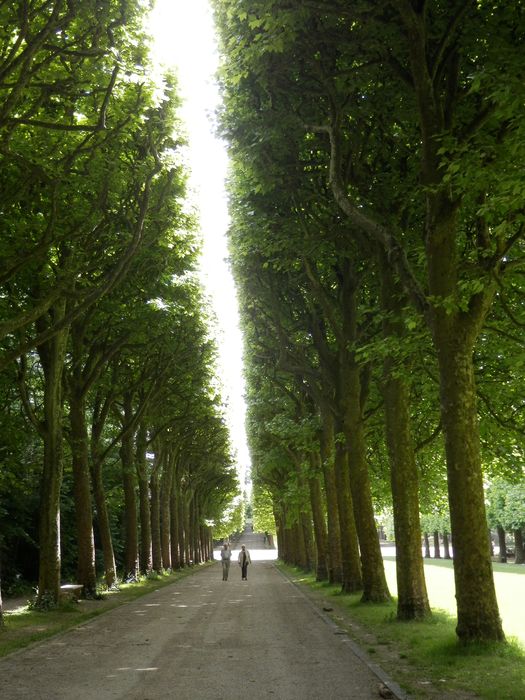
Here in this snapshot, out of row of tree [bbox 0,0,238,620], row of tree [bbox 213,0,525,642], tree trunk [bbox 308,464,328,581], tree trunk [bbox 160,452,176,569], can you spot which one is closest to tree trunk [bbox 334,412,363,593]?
row of tree [bbox 213,0,525,642]

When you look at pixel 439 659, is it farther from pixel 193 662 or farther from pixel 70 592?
pixel 70 592

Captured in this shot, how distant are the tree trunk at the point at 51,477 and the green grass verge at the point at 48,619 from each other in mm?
685

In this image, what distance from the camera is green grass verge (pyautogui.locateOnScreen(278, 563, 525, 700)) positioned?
25.2 ft

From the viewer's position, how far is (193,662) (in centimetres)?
1023

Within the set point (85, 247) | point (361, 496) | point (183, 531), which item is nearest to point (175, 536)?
point (183, 531)

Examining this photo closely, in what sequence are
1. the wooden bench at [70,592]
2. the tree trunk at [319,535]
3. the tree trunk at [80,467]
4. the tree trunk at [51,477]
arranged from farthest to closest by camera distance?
the tree trunk at [319,535] → the tree trunk at [80,467] → the wooden bench at [70,592] → the tree trunk at [51,477]

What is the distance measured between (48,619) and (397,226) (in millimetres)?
12296

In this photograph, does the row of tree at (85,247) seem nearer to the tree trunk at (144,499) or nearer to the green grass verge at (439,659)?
the tree trunk at (144,499)

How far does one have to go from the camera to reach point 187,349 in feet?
91.8

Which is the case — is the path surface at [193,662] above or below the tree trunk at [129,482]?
below

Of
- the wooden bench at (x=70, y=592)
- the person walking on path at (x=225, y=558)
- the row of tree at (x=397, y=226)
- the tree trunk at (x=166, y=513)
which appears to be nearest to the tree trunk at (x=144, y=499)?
the person walking on path at (x=225, y=558)

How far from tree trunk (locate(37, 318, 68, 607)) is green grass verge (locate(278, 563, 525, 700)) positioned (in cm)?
845

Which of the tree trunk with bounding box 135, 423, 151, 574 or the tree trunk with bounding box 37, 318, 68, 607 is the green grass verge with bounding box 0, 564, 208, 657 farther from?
the tree trunk with bounding box 135, 423, 151, 574

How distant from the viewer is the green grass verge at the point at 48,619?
13.1 metres
